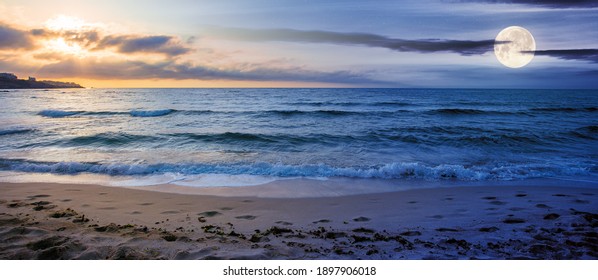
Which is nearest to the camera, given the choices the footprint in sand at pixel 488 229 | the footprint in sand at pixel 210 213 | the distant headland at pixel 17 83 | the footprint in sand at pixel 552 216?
the footprint in sand at pixel 488 229

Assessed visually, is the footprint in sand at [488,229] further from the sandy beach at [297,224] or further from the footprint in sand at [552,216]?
the footprint in sand at [552,216]

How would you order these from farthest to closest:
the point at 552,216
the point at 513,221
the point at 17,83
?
the point at 17,83 < the point at 552,216 < the point at 513,221

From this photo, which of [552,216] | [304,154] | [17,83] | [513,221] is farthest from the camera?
[17,83]

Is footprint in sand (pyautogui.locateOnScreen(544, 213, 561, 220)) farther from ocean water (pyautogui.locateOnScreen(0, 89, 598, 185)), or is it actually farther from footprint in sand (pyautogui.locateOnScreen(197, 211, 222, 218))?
footprint in sand (pyautogui.locateOnScreen(197, 211, 222, 218))

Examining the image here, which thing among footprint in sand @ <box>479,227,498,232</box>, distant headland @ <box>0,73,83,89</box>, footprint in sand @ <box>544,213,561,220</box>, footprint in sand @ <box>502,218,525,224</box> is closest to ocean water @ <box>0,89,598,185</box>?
footprint in sand @ <box>544,213,561,220</box>

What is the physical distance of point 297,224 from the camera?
17.1 ft

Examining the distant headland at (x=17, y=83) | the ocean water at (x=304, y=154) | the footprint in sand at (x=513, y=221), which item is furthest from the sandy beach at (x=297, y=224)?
the distant headland at (x=17, y=83)

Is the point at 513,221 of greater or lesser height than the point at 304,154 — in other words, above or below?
below

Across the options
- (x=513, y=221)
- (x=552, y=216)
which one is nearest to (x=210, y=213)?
(x=513, y=221)

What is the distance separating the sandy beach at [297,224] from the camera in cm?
396

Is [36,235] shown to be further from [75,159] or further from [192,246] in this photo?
[75,159]

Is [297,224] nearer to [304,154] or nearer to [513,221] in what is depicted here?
[513,221]

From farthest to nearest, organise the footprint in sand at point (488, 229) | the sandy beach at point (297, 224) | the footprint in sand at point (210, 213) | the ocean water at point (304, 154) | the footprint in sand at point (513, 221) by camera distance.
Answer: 1. the ocean water at point (304, 154)
2. the footprint in sand at point (210, 213)
3. the footprint in sand at point (513, 221)
4. the footprint in sand at point (488, 229)
5. the sandy beach at point (297, 224)
